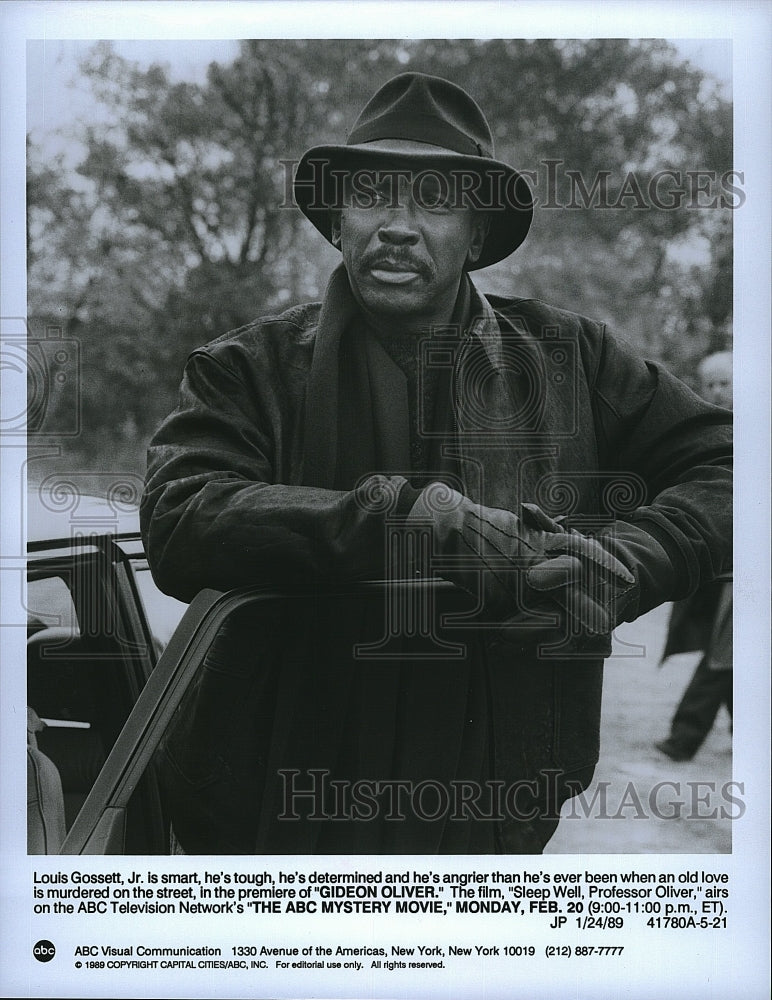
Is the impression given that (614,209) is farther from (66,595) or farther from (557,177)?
(66,595)

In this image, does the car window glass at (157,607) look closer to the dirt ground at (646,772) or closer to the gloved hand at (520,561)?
the gloved hand at (520,561)

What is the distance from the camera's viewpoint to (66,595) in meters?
2.90

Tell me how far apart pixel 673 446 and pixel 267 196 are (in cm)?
128

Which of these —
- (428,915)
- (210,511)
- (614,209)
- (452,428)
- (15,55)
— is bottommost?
(428,915)

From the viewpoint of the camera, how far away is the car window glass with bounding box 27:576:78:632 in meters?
2.88

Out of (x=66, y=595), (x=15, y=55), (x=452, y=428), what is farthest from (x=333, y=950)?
(x=15, y=55)

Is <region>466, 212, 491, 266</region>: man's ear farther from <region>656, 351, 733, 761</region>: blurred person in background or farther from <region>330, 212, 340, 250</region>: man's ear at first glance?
<region>656, 351, 733, 761</region>: blurred person in background

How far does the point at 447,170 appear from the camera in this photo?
2799 mm

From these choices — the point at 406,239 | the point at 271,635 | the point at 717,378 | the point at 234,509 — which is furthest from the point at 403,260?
the point at 271,635

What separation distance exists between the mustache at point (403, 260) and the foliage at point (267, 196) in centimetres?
13

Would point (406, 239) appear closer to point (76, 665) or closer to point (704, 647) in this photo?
point (704, 647)

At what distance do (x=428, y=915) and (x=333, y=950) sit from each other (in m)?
0.27

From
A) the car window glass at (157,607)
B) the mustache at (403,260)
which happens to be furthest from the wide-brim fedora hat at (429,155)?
the car window glass at (157,607)

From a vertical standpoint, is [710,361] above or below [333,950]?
above
